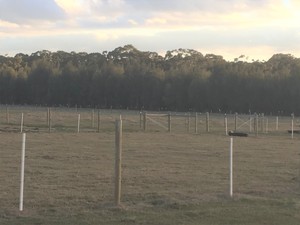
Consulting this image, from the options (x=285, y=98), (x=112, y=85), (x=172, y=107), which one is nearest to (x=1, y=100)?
(x=112, y=85)

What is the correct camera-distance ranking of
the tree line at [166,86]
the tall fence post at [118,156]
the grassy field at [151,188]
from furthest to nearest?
the tree line at [166,86] < the tall fence post at [118,156] < the grassy field at [151,188]

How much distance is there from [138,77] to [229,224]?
107071mm

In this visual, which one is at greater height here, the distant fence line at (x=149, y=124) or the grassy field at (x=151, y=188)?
the distant fence line at (x=149, y=124)

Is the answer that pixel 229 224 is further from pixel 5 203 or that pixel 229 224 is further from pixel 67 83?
pixel 67 83

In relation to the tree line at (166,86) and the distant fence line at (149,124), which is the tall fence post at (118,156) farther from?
the tree line at (166,86)

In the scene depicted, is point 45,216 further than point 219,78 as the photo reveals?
No

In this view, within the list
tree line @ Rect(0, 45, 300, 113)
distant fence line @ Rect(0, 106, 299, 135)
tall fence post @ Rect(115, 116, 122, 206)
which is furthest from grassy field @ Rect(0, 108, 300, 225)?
tree line @ Rect(0, 45, 300, 113)

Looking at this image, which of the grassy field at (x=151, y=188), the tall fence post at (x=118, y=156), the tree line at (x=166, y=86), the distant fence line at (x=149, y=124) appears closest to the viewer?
the grassy field at (x=151, y=188)

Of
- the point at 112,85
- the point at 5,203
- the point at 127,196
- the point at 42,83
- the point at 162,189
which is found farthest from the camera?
the point at 42,83

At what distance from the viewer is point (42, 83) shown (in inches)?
4902

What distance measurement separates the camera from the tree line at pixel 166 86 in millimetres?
96750

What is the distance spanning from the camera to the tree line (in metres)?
96.8

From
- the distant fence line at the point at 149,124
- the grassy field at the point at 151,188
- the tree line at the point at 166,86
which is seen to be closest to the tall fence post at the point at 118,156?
the grassy field at the point at 151,188

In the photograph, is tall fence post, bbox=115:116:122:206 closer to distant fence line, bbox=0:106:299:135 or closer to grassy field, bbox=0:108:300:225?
grassy field, bbox=0:108:300:225
